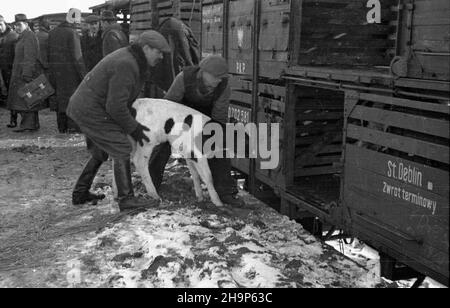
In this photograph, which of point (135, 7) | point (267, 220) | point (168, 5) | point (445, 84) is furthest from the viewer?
point (135, 7)

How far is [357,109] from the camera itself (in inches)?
182

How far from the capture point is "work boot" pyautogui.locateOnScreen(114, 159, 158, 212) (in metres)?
6.09

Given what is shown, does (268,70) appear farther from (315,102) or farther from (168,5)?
(168,5)

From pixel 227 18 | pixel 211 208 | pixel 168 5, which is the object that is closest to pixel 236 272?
pixel 211 208

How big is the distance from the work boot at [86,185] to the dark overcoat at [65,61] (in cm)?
551

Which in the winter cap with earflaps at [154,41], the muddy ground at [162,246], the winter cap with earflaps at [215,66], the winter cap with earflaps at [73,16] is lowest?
the muddy ground at [162,246]

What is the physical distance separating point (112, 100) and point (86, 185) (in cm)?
159

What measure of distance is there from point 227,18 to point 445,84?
454 cm

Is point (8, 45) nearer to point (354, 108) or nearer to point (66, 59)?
point (66, 59)

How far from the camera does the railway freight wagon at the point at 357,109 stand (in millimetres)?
3875

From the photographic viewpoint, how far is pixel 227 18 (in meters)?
7.62

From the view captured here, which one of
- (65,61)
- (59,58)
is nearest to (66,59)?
(65,61)

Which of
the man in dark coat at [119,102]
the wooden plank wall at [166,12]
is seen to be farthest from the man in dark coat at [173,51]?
the man in dark coat at [119,102]

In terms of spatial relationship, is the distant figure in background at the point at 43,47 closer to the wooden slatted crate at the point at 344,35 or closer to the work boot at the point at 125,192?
the work boot at the point at 125,192
